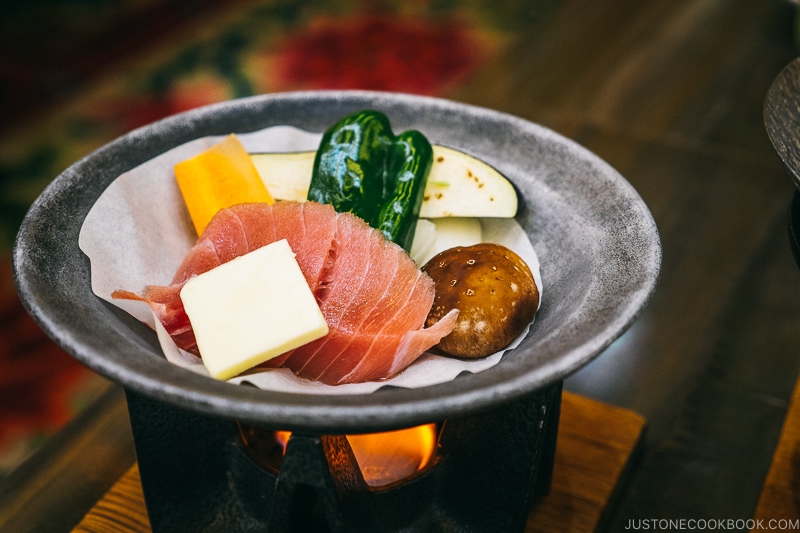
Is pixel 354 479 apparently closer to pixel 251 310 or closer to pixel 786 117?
pixel 251 310

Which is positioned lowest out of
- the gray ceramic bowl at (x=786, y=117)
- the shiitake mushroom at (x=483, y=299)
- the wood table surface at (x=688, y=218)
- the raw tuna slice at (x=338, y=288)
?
the wood table surface at (x=688, y=218)

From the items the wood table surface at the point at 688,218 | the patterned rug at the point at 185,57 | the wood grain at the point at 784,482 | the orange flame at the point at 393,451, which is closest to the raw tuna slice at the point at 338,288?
the orange flame at the point at 393,451

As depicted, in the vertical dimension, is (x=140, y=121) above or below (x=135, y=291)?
below

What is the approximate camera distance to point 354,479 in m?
1.09

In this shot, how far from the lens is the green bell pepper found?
1.33 meters

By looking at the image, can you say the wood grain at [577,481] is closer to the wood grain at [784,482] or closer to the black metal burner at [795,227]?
the wood grain at [784,482]

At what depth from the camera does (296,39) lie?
4961 millimetres

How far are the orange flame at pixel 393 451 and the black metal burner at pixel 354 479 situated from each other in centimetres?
5

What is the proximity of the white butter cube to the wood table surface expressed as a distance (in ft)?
2.22

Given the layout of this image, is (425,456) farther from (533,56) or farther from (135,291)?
(533,56)

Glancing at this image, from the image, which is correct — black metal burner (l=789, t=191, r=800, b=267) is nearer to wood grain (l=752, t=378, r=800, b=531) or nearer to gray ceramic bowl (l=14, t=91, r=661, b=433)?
gray ceramic bowl (l=14, t=91, r=661, b=433)

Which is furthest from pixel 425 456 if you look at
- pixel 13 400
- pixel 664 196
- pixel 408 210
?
pixel 13 400

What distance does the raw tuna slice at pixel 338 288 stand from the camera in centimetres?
107

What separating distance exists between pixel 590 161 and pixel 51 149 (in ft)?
11.2
